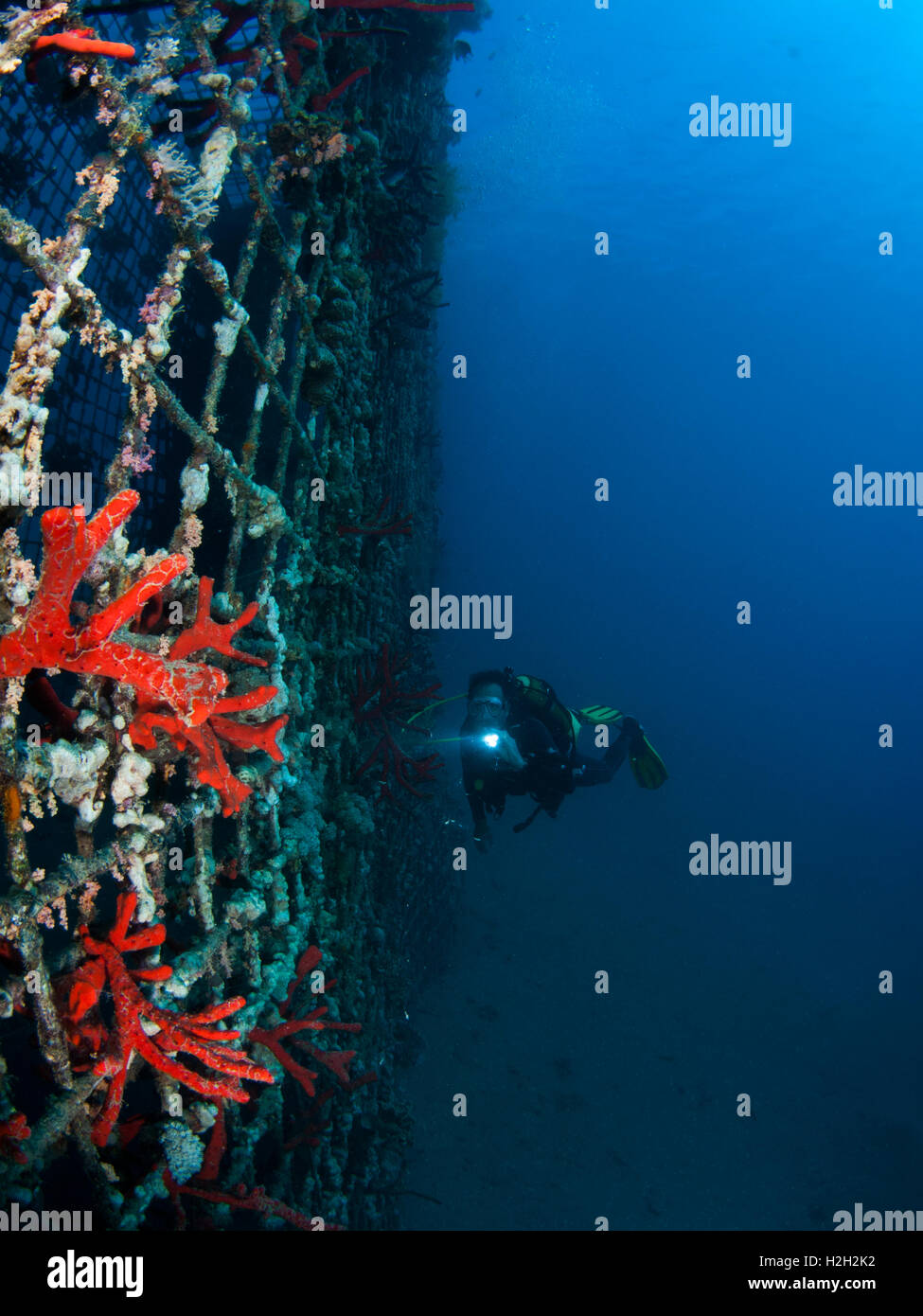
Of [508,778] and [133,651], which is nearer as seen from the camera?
[133,651]

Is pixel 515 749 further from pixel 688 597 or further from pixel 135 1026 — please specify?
pixel 688 597

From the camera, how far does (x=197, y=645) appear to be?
1997mm

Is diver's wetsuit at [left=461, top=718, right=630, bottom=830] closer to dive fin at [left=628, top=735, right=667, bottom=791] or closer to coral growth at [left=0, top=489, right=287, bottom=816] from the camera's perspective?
dive fin at [left=628, top=735, right=667, bottom=791]

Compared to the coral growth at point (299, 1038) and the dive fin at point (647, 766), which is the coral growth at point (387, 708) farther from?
the dive fin at point (647, 766)

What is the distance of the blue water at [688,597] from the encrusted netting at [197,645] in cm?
643

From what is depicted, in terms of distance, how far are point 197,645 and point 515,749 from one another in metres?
4.42

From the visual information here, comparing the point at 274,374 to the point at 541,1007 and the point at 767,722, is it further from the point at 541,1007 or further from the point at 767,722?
the point at 767,722

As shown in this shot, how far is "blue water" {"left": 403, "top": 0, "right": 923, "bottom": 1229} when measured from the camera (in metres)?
10.6

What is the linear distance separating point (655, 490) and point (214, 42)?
58944 millimetres

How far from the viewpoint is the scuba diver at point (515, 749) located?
19.8 ft

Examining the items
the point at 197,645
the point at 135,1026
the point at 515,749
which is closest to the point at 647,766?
the point at 515,749

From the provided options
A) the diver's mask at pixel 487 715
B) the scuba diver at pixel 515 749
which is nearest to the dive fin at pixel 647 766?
the scuba diver at pixel 515 749

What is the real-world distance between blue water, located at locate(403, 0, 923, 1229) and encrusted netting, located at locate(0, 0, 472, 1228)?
6433mm

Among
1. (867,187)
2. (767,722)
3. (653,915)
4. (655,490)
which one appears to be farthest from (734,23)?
(653,915)
